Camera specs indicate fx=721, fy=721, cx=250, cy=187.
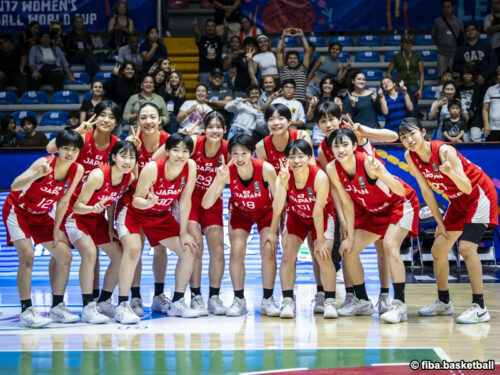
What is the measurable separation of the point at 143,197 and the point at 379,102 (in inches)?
187

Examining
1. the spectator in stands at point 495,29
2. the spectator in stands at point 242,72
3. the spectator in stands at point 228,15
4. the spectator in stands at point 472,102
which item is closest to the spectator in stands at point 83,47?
the spectator in stands at point 228,15

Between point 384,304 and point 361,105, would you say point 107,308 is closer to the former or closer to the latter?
point 384,304

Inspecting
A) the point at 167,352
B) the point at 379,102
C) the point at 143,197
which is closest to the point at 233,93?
the point at 379,102

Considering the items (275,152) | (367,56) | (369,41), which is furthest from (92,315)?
(369,41)

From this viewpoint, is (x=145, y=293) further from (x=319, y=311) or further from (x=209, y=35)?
(x=209, y=35)

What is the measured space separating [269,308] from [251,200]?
0.94 m

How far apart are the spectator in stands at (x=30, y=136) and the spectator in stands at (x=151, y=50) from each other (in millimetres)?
2144

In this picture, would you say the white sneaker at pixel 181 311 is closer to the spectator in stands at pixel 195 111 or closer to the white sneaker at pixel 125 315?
the white sneaker at pixel 125 315

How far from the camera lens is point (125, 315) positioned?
5809mm

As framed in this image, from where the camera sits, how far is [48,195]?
587 centimetres

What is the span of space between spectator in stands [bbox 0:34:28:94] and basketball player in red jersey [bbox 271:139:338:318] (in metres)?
8.04

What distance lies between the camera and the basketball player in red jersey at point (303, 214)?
237 inches

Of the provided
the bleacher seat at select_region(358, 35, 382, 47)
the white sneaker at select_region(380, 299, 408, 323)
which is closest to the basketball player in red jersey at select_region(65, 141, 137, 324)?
the white sneaker at select_region(380, 299, 408, 323)

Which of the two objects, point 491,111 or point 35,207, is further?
point 491,111
